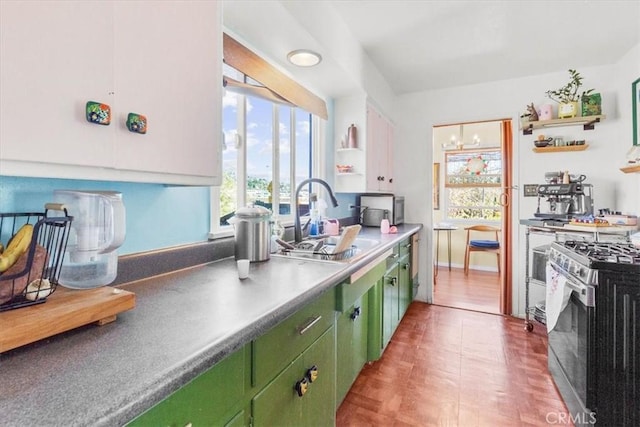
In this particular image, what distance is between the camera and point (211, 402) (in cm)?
67

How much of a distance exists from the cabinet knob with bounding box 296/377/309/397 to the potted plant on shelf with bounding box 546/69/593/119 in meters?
3.25

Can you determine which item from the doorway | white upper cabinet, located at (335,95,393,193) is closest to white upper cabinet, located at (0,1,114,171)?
white upper cabinet, located at (335,95,393,193)

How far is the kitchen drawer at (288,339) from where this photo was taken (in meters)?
0.83

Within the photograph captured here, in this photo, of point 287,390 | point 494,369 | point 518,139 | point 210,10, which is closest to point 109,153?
point 210,10

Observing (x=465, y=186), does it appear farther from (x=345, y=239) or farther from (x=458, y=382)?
(x=345, y=239)

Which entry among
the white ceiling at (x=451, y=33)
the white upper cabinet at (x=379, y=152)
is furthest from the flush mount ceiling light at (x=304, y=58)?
the white upper cabinet at (x=379, y=152)

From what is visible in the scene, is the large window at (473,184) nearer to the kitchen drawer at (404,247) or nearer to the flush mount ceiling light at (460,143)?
the flush mount ceiling light at (460,143)

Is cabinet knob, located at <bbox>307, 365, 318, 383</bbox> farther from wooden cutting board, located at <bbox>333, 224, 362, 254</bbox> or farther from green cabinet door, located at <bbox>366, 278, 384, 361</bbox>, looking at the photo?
green cabinet door, located at <bbox>366, 278, 384, 361</bbox>

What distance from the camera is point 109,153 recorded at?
779 millimetres

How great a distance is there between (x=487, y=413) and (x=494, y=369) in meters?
0.54

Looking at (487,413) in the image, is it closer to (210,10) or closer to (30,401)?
(30,401)

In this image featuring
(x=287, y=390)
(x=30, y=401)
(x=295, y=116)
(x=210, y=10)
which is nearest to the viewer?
(x=30, y=401)

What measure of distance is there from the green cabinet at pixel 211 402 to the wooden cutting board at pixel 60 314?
297 mm

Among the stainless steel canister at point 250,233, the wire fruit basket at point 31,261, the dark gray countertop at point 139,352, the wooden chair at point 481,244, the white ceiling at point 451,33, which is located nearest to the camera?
the dark gray countertop at point 139,352
